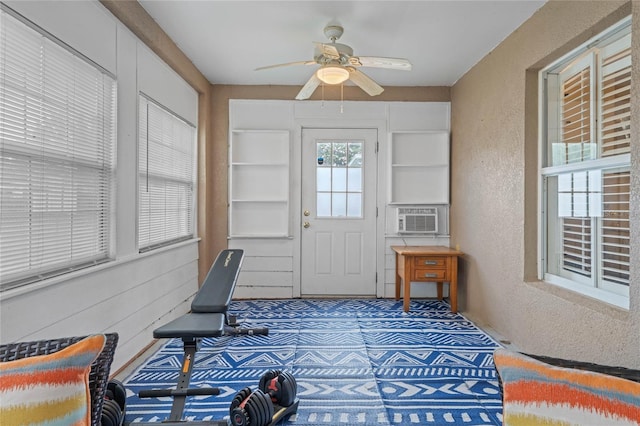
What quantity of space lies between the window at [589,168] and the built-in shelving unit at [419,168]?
70.1 inches

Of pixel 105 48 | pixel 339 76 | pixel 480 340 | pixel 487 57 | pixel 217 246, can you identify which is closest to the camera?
pixel 105 48

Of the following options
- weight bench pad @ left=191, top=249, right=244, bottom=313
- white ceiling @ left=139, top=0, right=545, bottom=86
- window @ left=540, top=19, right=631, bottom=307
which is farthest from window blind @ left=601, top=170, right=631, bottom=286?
weight bench pad @ left=191, top=249, right=244, bottom=313

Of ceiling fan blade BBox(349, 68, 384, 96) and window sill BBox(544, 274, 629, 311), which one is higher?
ceiling fan blade BBox(349, 68, 384, 96)

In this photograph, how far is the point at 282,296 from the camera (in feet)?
15.8

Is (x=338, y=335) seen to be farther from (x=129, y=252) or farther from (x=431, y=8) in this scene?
(x=431, y=8)

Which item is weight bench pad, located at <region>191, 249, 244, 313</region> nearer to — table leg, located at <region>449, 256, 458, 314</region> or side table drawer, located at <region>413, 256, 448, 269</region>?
side table drawer, located at <region>413, 256, 448, 269</region>

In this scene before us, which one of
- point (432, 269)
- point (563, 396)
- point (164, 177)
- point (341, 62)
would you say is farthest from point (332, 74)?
point (563, 396)

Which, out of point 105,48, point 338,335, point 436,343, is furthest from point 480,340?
point 105,48

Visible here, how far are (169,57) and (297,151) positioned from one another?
1.84 m

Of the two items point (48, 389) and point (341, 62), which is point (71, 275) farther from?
point (341, 62)

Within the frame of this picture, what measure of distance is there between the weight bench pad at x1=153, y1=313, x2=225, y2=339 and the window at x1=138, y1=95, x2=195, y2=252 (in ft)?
3.42

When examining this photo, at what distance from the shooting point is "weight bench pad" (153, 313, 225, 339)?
7.14 ft

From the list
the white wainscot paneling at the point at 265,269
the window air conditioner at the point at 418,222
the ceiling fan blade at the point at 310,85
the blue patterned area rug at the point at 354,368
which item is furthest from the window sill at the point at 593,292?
the white wainscot paneling at the point at 265,269

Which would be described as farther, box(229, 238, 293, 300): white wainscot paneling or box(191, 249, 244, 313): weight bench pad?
box(229, 238, 293, 300): white wainscot paneling
